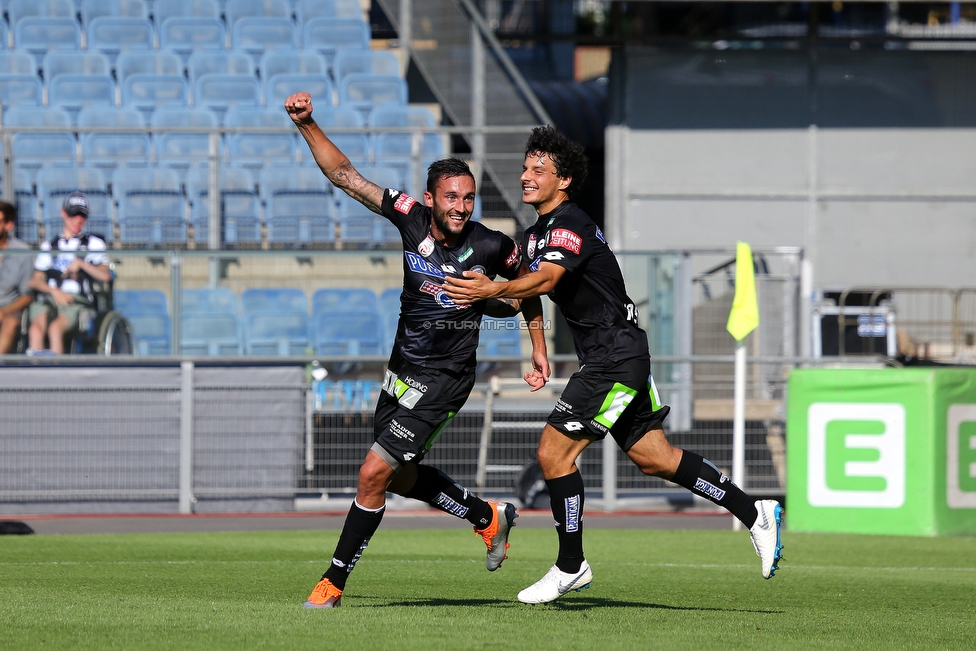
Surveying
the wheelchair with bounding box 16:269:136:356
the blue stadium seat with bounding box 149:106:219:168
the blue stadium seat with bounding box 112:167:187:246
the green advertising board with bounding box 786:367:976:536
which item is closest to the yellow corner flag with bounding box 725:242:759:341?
the green advertising board with bounding box 786:367:976:536

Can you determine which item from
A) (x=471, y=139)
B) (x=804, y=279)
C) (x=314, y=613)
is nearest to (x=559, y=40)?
(x=471, y=139)

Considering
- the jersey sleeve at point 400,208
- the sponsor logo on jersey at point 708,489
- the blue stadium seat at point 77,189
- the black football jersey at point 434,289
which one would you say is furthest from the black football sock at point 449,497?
the blue stadium seat at point 77,189

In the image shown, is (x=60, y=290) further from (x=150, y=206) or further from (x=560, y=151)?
(x=560, y=151)

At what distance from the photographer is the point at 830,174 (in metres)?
16.6

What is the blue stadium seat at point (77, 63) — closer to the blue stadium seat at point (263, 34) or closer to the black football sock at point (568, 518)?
the blue stadium seat at point (263, 34)

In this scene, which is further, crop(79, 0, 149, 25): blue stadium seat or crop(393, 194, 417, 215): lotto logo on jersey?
crop(79, 0, 149, 25): blue stadium seat

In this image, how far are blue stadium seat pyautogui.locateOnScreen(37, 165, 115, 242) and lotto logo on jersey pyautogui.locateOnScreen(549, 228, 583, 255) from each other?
10.2 metres

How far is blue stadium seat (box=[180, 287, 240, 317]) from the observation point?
38.7 ft

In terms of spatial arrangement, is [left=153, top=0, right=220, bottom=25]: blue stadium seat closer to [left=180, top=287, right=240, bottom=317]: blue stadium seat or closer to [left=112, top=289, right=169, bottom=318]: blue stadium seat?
[left=180, top=287, right=240, bottom=317]: blue stadium seat

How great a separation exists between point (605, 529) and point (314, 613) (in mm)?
5661

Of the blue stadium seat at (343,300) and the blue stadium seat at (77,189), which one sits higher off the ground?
the blue stadium seat at (77,189)

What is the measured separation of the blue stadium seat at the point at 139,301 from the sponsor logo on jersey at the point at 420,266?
20.4 feet

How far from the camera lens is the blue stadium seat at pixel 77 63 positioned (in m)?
16.8

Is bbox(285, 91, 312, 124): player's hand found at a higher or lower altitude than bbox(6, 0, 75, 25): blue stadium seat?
lower
